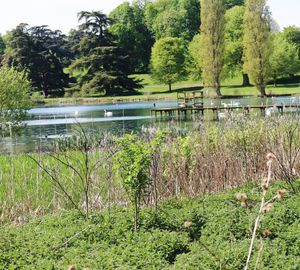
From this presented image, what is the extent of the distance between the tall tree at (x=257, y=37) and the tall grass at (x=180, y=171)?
41.3 metres

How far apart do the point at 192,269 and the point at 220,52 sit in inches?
2040

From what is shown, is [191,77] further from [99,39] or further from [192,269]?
[192,269]

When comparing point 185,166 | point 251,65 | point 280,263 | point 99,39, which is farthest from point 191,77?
point 280,263

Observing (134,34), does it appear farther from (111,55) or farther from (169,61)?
(111,55)

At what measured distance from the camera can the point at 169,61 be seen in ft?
214

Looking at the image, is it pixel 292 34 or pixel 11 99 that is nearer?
pixel 11 99

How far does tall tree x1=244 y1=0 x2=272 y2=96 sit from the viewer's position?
5038 cm

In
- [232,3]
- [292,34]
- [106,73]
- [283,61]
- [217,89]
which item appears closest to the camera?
[217,89]

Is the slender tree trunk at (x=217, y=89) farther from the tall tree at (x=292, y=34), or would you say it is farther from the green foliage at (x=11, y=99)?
the green foliage at (x=11, y=99)

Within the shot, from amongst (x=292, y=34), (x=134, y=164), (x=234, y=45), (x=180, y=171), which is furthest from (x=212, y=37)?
(x=134, y=164)

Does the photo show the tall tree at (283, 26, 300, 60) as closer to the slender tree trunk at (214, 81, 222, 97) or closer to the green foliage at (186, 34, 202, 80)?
the green foliage at (186, 34, 202, 80)

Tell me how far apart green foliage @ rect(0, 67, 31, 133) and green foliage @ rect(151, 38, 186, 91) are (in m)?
44.8

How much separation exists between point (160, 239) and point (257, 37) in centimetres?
4727

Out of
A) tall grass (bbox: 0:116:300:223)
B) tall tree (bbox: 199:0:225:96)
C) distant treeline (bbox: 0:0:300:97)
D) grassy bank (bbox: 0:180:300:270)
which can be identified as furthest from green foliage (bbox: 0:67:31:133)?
tall tree (bbox: 199:0:225:96)
